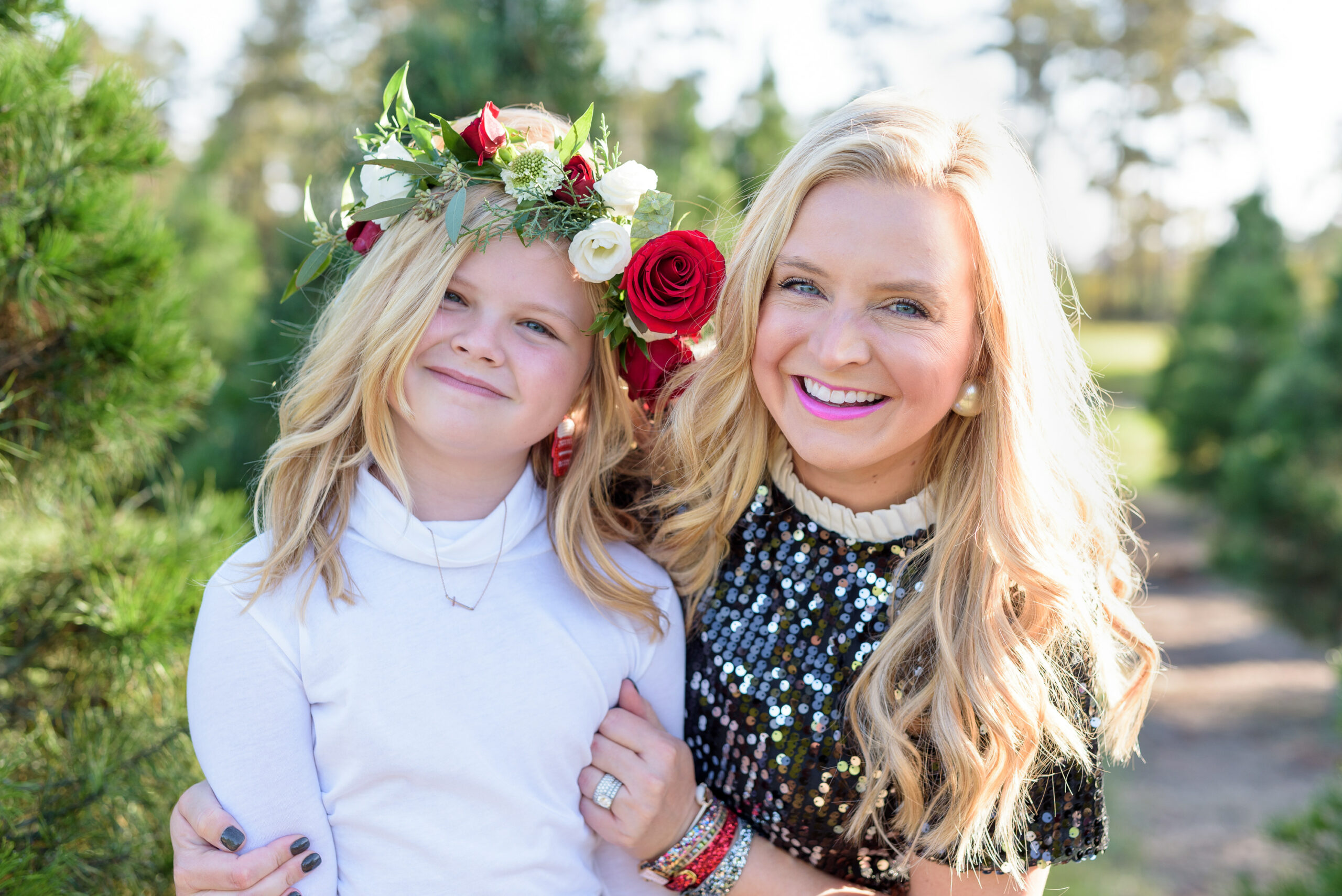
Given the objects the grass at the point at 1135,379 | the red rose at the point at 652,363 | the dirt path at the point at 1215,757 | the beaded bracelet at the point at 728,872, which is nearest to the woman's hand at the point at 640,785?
the beaded bracelet at the point at 728,872

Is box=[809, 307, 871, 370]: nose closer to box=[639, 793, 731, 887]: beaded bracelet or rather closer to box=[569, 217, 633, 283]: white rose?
box=[569, 217, 633, 283]: white rose

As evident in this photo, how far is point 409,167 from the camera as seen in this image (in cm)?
192

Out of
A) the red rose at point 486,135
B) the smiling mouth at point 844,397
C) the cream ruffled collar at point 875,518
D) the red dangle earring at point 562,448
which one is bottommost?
the red dangle earring at point 562,448

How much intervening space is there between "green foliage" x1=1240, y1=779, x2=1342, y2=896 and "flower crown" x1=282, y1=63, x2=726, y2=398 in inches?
102

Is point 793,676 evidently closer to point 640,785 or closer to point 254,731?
point 640,785

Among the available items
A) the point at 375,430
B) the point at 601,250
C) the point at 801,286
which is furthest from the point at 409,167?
the point at 801,286

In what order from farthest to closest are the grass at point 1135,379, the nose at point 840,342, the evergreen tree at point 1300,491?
the grass at point 1135,379 → the evergreen tree at point 1300,491 → the nose at point 840,342

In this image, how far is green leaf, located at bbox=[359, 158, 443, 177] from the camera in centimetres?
191

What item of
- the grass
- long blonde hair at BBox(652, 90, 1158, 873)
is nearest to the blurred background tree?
the grass

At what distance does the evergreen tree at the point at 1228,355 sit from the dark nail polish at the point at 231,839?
10.3 metres

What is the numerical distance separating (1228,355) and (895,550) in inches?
390

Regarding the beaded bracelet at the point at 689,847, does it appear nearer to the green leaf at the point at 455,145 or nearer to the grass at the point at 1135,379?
the green leaf at the point at 455,145

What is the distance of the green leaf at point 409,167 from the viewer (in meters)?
1.91

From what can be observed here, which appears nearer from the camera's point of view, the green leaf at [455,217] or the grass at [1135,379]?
the green leaf at [455,217]
